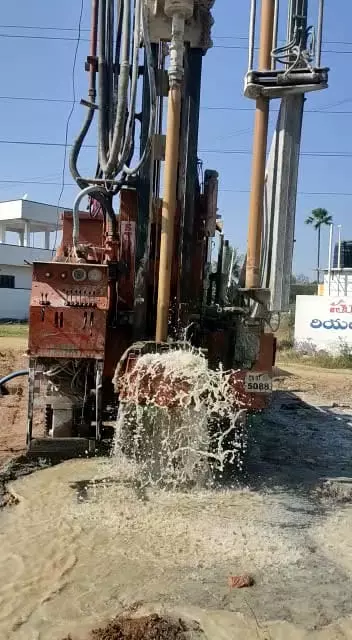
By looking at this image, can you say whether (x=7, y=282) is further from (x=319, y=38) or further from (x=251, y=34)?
(x=319, y=38)

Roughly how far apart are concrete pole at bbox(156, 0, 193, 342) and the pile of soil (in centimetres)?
286

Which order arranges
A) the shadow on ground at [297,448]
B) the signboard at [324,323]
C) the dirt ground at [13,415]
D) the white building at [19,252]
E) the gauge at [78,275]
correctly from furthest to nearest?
1. the white building at [19,252]
2. the signboard at [324,323]
3. the dirt ground at [13,415]
4. the shadow on ground at [297,448]
5. the gauge at [78,275]

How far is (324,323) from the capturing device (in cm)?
2184

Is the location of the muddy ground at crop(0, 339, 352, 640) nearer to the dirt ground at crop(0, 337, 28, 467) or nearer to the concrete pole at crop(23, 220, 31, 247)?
the dirt ground at crop(0, 337, 28, 467)

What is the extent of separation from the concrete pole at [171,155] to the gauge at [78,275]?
2.25 ft

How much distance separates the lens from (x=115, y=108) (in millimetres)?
6465

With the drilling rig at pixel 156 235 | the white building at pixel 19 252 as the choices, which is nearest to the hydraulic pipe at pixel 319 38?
the drilling rig at pixel 156 235

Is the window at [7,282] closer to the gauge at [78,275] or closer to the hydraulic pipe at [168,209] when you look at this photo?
the gauge at [78,275]

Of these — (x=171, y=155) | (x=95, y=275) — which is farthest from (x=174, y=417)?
(x=171, y=155)

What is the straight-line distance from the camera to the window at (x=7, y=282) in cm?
3753

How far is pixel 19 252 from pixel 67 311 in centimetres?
3299

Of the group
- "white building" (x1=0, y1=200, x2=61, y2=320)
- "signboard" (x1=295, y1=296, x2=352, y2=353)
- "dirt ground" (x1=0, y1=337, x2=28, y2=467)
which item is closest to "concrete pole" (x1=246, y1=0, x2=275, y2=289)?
"dirt ground" (x1=0, y1=337, x2=28, y2=467)

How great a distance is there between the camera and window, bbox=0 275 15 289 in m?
37.5

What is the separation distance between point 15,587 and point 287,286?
331 cm
